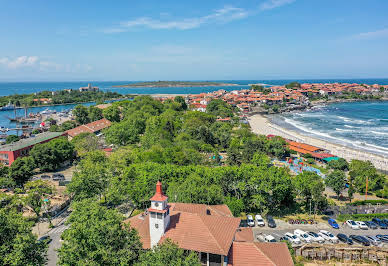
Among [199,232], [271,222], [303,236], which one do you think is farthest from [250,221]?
[199,232]

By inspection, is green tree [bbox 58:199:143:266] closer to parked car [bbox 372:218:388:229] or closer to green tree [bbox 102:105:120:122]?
parked car [bbox 372:218:388:229]

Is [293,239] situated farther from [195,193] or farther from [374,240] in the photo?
[195,193]

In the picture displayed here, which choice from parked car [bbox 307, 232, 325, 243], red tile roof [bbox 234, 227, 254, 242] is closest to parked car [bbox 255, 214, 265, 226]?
parked car [bbox 307, 232, 325, 243]

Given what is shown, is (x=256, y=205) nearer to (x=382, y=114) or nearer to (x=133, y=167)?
(x=133, y=167)

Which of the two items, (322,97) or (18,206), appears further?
(322,97)

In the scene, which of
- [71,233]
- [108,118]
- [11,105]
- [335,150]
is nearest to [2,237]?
[71,233]

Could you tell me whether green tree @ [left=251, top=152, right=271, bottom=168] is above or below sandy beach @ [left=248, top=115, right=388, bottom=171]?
above
